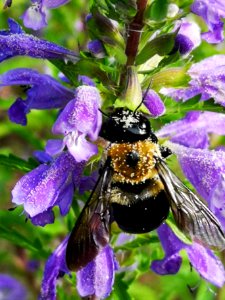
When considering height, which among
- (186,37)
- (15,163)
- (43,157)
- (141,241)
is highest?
(186,37)

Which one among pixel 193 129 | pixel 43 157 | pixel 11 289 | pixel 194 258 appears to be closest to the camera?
pixel 194 258

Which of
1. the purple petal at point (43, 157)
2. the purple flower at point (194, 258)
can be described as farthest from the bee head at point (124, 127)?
the purple petal at point (43, 157)

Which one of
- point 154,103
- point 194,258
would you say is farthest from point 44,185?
point 194,258

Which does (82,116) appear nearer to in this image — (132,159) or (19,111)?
(132,159)

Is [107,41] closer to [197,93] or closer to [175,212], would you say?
[197,93]

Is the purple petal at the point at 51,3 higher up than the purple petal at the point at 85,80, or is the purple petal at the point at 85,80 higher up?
the purple petal at the point at 51,3

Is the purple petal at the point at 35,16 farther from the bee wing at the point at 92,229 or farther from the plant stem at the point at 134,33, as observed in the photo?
the bee wing at the point at 92,229

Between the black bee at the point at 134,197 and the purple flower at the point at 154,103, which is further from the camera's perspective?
the purple flower at the point at 154,103
